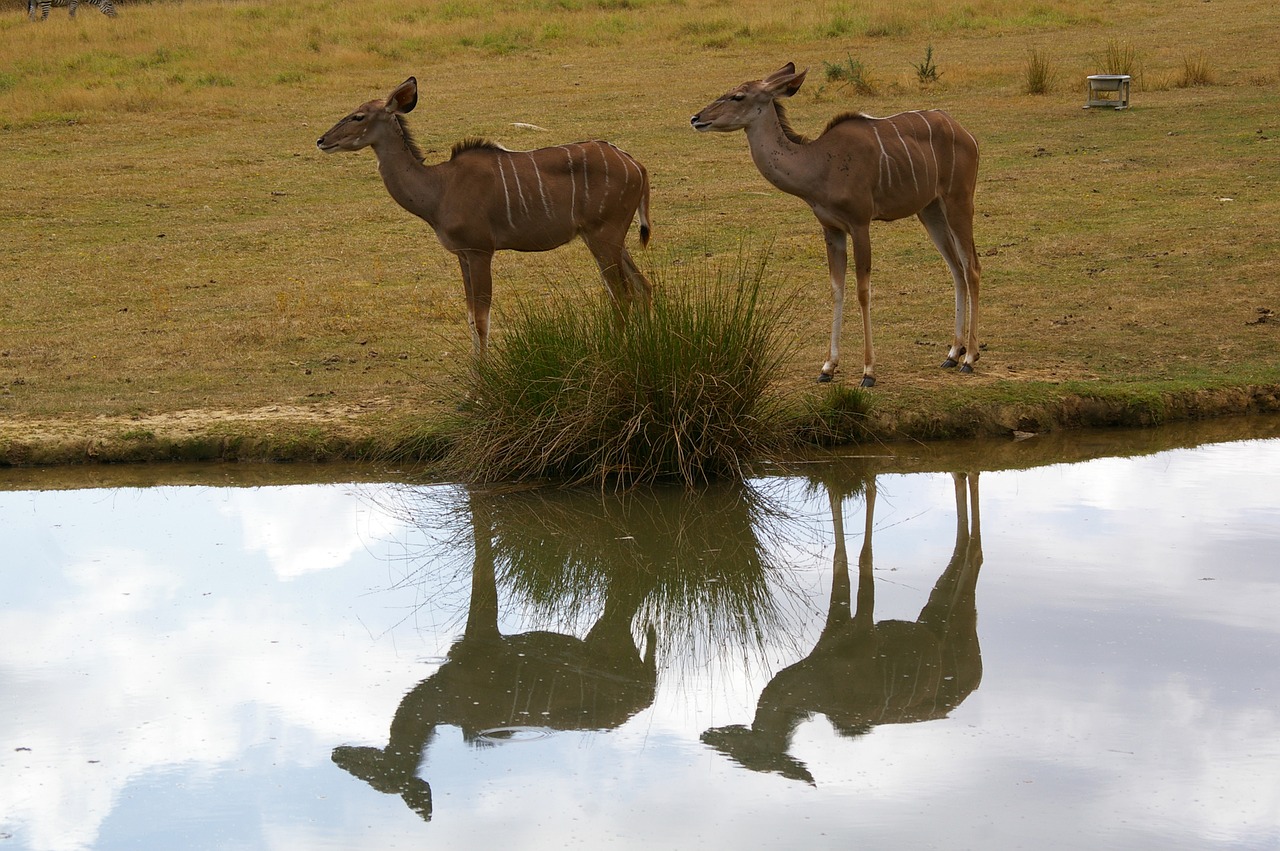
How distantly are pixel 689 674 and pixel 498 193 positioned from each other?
421 cm

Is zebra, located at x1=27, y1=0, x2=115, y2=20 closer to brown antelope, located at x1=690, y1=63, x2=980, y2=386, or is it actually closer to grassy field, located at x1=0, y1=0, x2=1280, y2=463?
grassy field, located at x1=0, y1=0, x2=1280, y2=463

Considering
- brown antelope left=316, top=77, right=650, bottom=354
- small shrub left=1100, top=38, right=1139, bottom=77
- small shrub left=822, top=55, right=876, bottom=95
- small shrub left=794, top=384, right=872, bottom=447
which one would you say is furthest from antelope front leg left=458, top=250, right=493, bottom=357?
small shrub left=1100, top=38, right=1139, bottom=77

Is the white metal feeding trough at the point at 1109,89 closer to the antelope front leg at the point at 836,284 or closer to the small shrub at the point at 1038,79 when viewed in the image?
the small shrub at the point at 1038,79

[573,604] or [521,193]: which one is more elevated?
[521,193]

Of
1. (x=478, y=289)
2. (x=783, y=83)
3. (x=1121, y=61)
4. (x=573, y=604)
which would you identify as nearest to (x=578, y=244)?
(x=783, y=83)

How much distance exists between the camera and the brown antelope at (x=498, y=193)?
8.72 meters

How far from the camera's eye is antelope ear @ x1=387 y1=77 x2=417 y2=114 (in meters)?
8.88

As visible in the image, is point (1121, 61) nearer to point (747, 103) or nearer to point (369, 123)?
point (747, 103)

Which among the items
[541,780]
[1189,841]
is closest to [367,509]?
[541,780]

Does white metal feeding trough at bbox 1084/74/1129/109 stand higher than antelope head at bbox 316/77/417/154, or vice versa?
antelope head at bbox 316/77/417/154

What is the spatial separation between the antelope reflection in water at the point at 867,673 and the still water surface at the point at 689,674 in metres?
0.02

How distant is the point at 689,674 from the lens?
525 cm

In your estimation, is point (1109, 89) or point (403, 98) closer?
point (403, 98)

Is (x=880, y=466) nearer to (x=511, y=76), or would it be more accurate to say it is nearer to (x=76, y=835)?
(x=76, y=835)
